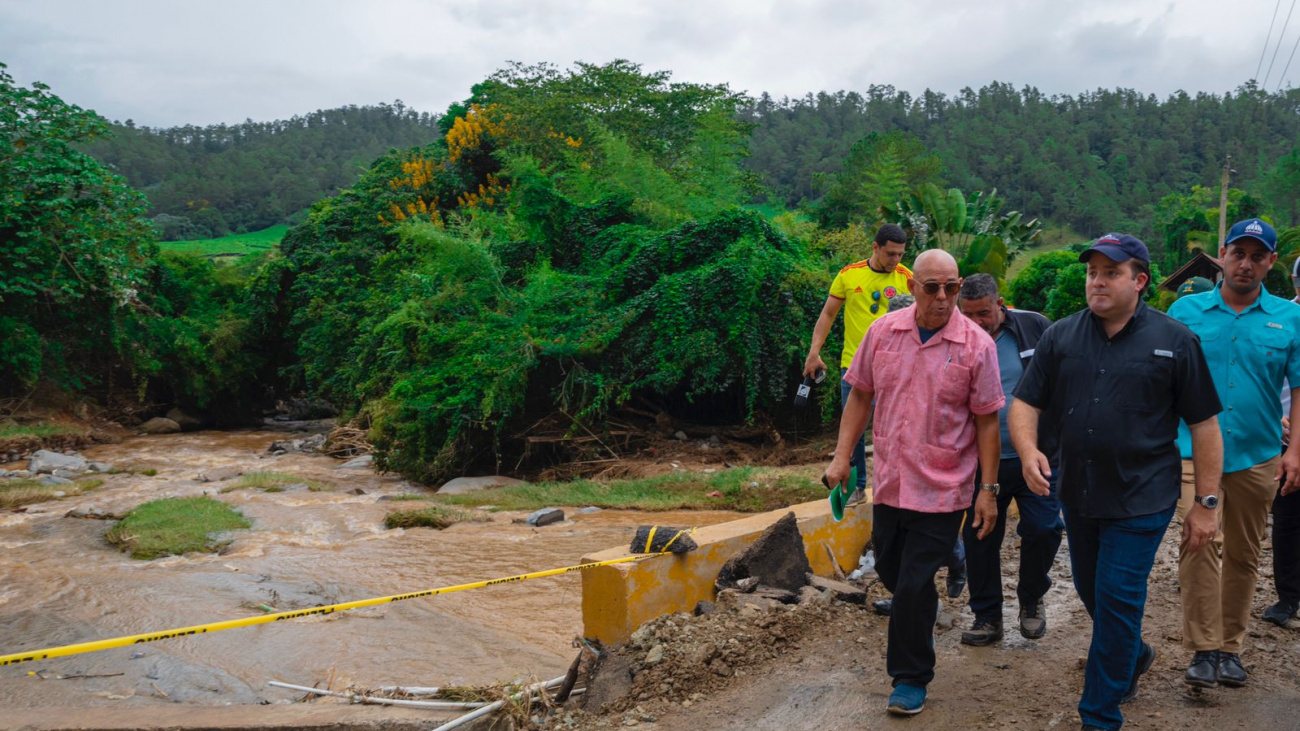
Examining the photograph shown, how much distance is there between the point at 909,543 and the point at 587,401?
11343 millimetres

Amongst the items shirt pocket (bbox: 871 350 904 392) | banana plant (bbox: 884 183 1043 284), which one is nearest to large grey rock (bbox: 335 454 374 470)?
banana plant (bbox: 884 183 1043 284)

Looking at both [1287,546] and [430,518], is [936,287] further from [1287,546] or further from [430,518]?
[430,518]

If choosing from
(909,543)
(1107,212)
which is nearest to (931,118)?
(1107,212)

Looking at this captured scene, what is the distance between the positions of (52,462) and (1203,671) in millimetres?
18972

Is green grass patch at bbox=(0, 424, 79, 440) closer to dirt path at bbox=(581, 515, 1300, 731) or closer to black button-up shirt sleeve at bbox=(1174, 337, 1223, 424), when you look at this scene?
dirt path at bbox=(581, 515, 1300, 731)

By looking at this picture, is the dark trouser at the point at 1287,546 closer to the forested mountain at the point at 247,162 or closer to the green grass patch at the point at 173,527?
the green grass patch at the point at 173,527

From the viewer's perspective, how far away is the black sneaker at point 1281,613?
4848 millimetres

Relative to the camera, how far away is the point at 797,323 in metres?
14.4

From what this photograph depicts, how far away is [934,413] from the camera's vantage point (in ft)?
12.5

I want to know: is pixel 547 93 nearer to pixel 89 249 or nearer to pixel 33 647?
pixel 89 249

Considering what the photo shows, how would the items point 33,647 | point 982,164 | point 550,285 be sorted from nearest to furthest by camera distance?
point 33,647, point 550,285, point 982,164

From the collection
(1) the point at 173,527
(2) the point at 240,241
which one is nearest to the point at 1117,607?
(1) the point at 173,527

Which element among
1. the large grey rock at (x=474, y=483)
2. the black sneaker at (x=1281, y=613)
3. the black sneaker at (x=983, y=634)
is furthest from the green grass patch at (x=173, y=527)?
the black sneaker at (x=1281, y=613)

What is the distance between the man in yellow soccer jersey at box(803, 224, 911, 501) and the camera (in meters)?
5.87
